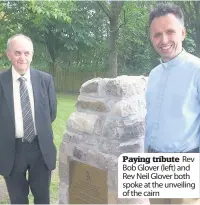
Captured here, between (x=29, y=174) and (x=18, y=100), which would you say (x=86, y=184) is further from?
(x=18, y=100)

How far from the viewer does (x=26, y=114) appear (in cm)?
301

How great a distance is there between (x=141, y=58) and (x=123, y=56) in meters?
1.20

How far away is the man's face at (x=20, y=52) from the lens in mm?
2949

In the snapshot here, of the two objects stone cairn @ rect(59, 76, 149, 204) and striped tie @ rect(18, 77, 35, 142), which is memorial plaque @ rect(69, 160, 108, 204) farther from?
striped tie @ rect(18, 77, 35, 142)

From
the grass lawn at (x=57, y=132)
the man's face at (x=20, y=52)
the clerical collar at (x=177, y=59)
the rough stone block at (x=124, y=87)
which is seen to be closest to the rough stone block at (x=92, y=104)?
the rough stone block at (x=124, y=87)

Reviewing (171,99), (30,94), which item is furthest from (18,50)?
(171,99)

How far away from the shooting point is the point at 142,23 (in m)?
18.8

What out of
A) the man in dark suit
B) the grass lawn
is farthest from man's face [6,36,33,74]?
the grass lawn

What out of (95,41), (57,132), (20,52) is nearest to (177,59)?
(20,52)

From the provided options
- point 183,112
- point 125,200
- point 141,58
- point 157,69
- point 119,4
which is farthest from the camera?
point 141,58

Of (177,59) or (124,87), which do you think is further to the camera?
(124,87)

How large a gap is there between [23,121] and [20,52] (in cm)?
59

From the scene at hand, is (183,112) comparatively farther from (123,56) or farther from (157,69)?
(123,56)
